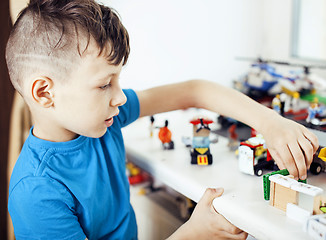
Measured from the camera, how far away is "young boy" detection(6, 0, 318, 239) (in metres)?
0.55

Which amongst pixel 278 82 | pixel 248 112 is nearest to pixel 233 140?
pixel 248 112

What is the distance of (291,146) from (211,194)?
15 centimetres

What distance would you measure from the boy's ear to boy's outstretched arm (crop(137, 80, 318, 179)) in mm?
247

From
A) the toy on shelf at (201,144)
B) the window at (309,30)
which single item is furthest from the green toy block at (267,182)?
the window at (309,30)

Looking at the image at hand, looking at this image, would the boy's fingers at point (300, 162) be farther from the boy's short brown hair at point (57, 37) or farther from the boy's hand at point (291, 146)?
the boy's short brown hair at point (57, 37)

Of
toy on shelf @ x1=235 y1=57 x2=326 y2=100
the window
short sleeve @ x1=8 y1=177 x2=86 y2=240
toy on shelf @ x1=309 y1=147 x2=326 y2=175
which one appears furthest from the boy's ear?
the window

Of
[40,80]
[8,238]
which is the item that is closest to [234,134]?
[40,80]

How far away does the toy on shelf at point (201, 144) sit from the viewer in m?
0.70

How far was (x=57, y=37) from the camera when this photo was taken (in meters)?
0.54

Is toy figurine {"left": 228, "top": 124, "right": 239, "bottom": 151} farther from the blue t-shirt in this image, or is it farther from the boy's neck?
the boy's neck

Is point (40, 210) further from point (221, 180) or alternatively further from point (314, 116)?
point (314, 116)

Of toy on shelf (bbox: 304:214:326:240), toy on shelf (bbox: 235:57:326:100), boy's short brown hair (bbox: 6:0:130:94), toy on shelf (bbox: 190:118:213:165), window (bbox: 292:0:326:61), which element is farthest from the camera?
window (bbox: 292:0:326:61)

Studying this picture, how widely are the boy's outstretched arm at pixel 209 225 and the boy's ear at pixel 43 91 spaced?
0.99ft

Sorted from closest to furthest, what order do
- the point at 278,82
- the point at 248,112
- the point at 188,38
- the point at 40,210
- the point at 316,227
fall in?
the point at 316,227 < the point at 40,210 < the point at 248,112 < the point at 278,82 < the point at 188,38
